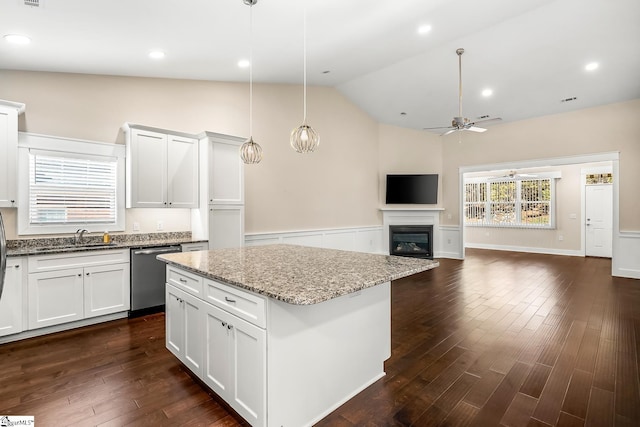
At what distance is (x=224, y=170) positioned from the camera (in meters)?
4.32

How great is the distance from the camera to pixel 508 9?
3789 millimetres

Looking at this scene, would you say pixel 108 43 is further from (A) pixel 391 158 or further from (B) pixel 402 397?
(A) pixel 391 158

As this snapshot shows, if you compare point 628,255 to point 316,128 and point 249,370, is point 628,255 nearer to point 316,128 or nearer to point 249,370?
point 316,128

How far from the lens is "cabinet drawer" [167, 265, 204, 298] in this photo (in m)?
2.22

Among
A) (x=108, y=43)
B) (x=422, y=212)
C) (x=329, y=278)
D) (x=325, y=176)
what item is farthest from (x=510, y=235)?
(x=108, y=43)

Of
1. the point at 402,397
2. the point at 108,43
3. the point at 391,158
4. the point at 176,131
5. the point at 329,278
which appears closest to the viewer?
the point at 329,278

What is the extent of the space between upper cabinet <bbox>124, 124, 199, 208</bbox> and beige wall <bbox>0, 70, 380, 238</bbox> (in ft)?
1.13

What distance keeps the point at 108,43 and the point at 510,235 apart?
10.1 meters

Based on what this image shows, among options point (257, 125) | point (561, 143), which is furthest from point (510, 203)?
point (257, 125)

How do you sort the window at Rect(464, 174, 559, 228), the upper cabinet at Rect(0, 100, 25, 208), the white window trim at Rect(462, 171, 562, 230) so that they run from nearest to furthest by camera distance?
the upper cabinet at Rect(0, 100, 25, 208)
the white window trim at Rect(462, 171, 562, 230)
the window at Rect(464, 174, 559, 228)

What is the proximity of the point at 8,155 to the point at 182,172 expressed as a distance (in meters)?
1.65

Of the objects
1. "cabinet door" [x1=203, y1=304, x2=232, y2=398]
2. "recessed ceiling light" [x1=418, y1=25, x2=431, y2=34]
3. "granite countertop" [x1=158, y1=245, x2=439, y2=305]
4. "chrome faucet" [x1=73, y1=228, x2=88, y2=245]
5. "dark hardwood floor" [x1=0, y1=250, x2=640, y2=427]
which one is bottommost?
"dark hardwood floor" [x1=0, y1=250, x2=640, y2=427]

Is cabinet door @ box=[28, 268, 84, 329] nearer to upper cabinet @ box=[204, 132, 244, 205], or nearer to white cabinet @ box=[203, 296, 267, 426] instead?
upper cabinet @ box=[204, 132, 244, 205]

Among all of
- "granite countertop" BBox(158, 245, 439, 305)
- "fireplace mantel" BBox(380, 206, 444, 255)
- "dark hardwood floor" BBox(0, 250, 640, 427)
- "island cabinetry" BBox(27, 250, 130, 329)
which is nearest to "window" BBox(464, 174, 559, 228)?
"fireplace mantel" BBox(380, 206, 444, 255)
